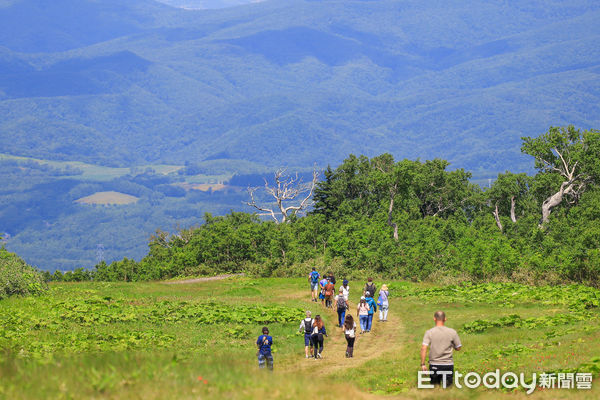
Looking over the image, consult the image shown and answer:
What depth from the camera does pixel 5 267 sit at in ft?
126

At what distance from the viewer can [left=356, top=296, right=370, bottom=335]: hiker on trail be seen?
1235 inches

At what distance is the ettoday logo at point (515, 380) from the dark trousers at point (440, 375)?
0.12ft

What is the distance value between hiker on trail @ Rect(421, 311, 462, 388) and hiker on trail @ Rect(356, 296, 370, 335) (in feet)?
46.7

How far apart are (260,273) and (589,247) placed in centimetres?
2406

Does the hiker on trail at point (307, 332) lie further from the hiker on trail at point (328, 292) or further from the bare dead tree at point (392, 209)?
the bare dead tree at point (392, 209)

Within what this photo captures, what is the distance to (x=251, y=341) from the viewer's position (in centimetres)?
2856

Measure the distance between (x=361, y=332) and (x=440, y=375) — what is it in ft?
48.9

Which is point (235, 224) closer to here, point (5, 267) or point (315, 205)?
point (315, 205)

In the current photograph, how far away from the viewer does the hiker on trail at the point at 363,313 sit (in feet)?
103

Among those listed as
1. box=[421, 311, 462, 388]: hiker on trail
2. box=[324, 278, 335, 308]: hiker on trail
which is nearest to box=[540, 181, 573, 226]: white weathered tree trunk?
box=[324, 278, 335, 308]: hiker on trail

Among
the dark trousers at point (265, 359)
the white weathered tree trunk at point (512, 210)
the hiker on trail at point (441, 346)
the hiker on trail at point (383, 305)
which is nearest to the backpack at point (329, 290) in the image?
the hiker on trail at point (383, 305)

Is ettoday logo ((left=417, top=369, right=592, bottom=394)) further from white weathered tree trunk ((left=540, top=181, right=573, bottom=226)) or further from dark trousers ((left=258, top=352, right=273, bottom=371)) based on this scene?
white weathered tree trunk ((left=540, top=181, right=573, bottom=226))

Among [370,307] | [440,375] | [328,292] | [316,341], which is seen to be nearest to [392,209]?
[328,292]

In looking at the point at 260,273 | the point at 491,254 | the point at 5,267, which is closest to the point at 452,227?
the point at 491,254
